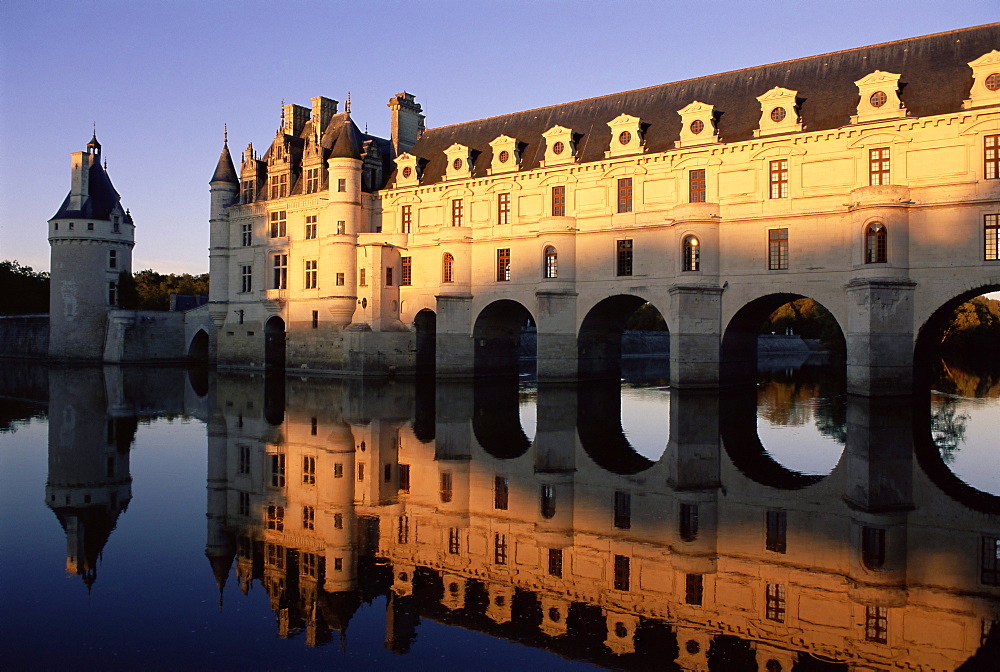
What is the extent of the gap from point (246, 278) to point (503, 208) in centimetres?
1981

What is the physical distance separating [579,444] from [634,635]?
36.6 ft

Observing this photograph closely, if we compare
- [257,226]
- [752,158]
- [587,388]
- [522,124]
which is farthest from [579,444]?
[257,226]

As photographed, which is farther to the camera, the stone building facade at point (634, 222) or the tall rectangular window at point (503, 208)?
the tall rectangular window at point (503, 208)

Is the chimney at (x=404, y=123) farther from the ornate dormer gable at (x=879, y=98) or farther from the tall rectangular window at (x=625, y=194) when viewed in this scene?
the ornate dormer gable at (x=879, y=98)

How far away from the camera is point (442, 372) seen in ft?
123

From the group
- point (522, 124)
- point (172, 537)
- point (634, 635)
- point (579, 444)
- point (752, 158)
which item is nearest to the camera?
point (634, 635)

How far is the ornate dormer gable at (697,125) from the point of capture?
103 ft

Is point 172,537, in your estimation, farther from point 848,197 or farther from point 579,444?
point 848,197

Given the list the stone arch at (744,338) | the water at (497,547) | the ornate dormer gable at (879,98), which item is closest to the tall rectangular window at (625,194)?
the stone arch at (744,338)

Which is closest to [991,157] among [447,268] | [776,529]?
[776,529]

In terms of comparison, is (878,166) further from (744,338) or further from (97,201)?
(97,201)

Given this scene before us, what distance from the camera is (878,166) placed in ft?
91.7

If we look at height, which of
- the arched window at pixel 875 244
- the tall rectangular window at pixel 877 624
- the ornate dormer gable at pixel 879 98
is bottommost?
the tall rectangular window at pixel 877 624

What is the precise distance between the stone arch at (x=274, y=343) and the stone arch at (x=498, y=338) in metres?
14.9
